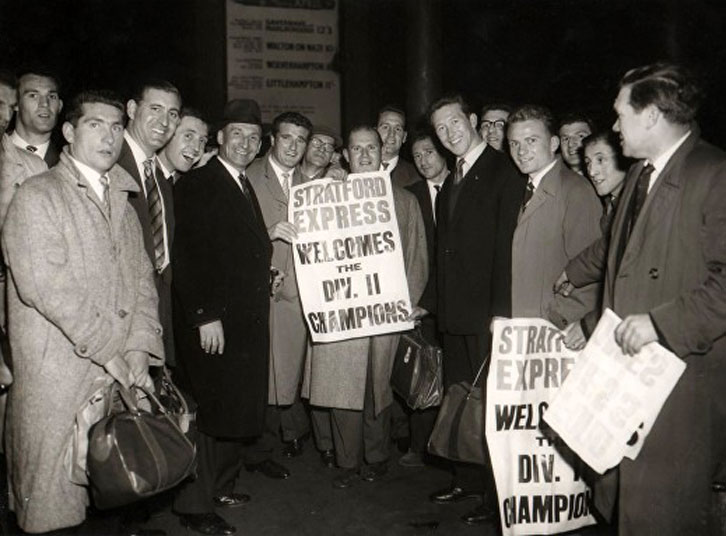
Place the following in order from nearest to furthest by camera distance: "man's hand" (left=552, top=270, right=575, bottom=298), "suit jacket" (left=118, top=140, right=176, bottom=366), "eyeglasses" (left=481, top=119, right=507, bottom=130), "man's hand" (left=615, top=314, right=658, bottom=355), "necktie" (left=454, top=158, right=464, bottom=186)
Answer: "man's hand" (left=615, top=314, right=658, bottom=355)
"man's hand" (left=552, top=270, right=575, bottom=298)
"suit jacket" (left=118, top=140, right=176, bottom=366)
"necktie" (left=454, top=158, right=464, bottom=186)
"eyeglasses" (left=481, top=119, right=507, bottom=130)

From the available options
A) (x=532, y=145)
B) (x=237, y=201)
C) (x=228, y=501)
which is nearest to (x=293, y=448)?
(x=228, y=501)

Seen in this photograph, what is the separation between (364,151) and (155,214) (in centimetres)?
163

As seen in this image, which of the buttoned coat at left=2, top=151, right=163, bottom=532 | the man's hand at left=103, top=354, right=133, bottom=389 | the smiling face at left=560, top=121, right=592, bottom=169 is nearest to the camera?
the buttoned coat at left=2, top=151, right=163, bottom=532

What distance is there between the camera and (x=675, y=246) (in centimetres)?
272

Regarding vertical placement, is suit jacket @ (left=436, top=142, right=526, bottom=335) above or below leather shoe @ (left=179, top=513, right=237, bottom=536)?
above

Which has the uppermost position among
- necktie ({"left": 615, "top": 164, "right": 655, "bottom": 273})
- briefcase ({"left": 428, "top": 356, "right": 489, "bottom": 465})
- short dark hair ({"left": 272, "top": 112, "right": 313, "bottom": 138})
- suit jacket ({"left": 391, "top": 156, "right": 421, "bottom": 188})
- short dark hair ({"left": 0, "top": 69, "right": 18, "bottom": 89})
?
short dark hair ({"left": 0, "top": 69, "right": 18, "bottom": 89})

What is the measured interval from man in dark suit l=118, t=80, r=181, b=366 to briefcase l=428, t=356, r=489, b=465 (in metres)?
1.78

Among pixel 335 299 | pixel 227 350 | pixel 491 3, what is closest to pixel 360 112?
pixel 491 3

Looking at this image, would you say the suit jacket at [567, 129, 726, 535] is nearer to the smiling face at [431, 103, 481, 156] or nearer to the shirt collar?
the shirt collar

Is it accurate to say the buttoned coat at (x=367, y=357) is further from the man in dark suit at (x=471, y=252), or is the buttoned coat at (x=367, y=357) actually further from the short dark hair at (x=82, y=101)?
the short dark hair at (x=82, y=101)

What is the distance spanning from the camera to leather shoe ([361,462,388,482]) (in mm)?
4957

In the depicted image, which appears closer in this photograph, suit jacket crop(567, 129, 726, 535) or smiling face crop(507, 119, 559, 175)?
suit jacket crop(567, 129, 726, 535)

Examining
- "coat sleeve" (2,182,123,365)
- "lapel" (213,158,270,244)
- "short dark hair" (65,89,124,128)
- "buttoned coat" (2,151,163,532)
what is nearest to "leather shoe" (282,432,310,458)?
"lapel" (213,158,270,244)

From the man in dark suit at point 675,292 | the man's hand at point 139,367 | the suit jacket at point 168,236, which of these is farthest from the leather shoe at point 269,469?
the man in dark suit at point 675,292
